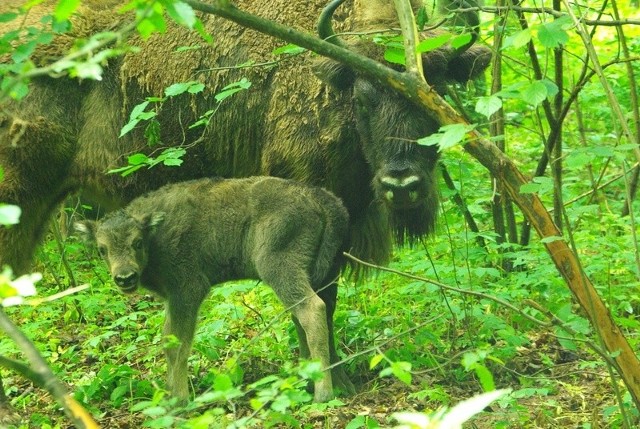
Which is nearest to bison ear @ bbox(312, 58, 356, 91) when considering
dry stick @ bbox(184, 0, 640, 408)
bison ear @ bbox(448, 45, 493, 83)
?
bison ear @ bbox(448, 45, 493, 83)

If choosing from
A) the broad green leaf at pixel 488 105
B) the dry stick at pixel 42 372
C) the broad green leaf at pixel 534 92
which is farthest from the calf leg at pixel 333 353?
the dry stick at pixel 42 372

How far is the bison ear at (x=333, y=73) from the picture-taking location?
607cm

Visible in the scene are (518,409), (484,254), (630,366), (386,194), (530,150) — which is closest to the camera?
(630,366)

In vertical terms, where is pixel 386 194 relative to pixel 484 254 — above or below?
above

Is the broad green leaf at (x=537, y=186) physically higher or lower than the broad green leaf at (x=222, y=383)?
higher

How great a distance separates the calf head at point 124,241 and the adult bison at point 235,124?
69 centimetres

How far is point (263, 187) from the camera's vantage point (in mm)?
5855

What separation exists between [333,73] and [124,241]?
5.83 feet

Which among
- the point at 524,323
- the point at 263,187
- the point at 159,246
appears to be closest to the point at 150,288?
the point at 159,246

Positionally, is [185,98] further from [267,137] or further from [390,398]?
[390,398]

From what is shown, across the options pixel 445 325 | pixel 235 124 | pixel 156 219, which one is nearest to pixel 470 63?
pixel 235 124

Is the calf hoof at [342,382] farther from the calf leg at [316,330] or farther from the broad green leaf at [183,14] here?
the broad green leaf at [183,14]

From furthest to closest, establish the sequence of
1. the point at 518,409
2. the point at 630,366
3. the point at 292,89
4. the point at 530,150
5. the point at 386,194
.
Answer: the point at 530,150, the point at 292,89, the point at 386,194, the point at 518,409, the point at 630,366

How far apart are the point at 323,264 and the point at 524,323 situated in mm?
1760
